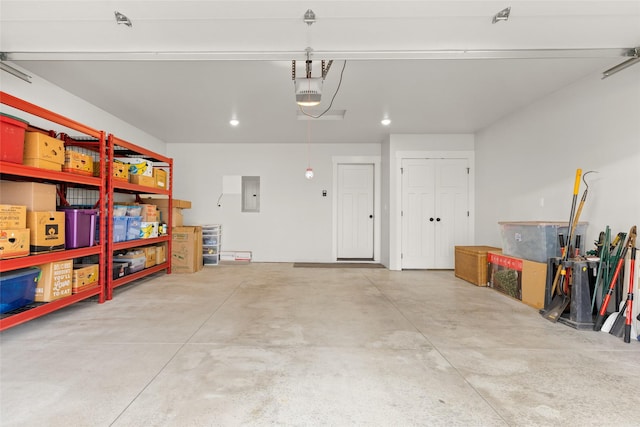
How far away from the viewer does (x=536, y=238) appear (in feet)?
11.3

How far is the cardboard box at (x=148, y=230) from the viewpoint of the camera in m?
4.16

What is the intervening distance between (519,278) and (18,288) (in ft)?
17.5

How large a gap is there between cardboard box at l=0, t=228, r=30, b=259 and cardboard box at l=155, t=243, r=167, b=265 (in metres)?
2.34

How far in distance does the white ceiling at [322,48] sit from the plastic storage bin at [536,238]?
173cm

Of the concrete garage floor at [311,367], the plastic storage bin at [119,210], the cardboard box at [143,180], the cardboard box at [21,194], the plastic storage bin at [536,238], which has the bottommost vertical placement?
the concrete garage floor at [311,367]

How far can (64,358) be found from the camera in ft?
6.79

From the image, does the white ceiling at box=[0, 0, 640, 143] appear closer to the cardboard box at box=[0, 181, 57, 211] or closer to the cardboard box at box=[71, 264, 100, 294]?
the cardboard box at box=[0, 181, 57, 211]

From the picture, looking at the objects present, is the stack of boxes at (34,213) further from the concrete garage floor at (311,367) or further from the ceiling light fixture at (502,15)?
the ceiling light fixture at (502,15)

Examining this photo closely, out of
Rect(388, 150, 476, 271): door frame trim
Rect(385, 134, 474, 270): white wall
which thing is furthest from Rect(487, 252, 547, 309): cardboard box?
Rect(385, 134, 474, 270): white wall

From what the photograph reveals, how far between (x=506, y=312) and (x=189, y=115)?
5.23 meters

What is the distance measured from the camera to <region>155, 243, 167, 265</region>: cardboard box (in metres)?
4.73

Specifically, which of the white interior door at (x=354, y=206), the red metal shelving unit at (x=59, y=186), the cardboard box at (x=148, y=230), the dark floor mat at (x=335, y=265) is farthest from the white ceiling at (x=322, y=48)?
the dark floor mat at (x=335, y=265)

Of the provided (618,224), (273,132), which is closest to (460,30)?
(618,224)

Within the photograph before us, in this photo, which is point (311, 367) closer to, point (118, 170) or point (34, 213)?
point (34, 213)
